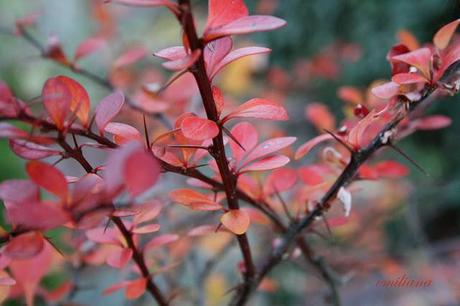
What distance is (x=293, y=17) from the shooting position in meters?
1.85

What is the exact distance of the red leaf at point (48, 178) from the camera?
0.36m

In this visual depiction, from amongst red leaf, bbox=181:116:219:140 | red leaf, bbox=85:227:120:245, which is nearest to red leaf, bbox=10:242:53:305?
red leaf, bbox=85:227:120:245

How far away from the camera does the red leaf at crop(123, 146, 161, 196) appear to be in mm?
309

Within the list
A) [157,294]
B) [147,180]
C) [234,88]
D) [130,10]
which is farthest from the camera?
[130,10]

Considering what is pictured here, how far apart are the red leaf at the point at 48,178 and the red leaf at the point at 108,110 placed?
8 cm

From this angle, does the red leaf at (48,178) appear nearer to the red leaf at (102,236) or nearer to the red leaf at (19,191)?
the red leaf at (19,191)

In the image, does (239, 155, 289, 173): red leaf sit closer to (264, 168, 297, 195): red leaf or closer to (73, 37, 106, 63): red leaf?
(264, 168, 297, 195): red leaf

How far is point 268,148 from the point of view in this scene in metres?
0.49

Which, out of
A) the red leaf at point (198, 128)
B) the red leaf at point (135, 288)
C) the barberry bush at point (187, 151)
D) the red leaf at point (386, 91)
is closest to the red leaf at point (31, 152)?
the barberry bush at point (187, 151)

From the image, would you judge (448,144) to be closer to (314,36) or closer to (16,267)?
(314,36)

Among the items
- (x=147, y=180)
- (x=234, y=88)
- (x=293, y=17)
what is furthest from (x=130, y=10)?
(x=147, y=180)

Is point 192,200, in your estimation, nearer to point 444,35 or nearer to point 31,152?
point 31,152

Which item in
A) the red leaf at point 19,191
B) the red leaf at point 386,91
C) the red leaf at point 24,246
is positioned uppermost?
the red leaf at point 386,91

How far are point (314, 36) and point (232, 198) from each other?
145 cm
